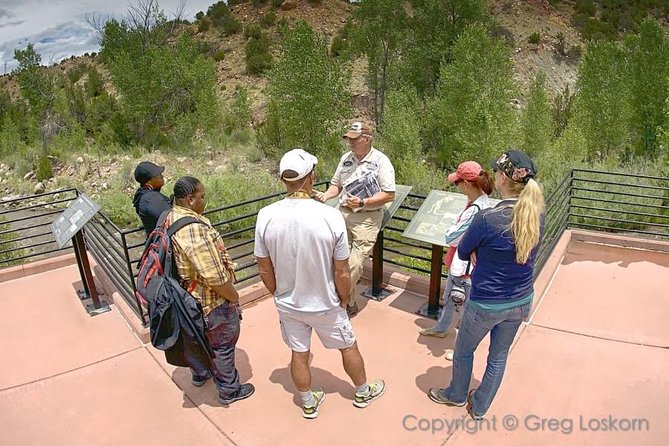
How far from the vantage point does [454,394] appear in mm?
3594

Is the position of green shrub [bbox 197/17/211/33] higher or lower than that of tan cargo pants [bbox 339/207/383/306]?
higher

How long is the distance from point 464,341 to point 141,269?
87.7 inches

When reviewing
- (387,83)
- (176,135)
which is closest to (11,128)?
(176,135)

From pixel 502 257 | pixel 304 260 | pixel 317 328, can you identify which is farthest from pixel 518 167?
pixel 317 328

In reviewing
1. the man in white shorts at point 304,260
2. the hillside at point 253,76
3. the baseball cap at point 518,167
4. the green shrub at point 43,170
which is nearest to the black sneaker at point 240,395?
the man in white shorts at point 304,260

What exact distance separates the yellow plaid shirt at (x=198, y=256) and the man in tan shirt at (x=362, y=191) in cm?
129

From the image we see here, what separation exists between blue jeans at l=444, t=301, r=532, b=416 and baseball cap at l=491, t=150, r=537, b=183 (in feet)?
2.65

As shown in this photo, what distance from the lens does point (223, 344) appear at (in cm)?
354

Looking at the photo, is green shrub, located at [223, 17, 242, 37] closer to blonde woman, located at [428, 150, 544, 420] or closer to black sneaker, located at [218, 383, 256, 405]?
black sneaker, located at [218, 383, 256, 405]

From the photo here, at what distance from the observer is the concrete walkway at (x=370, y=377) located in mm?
3461

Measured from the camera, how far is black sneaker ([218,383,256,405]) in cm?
375

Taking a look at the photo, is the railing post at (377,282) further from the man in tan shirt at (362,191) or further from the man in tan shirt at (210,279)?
the man in tan shirt at (210,279)

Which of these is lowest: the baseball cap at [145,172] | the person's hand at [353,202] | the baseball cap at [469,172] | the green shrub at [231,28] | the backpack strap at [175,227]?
the person's hand at [353,202]

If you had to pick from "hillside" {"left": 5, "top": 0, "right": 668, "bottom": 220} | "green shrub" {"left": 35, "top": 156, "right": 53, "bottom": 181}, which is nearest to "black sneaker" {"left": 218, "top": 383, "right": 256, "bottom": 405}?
"hillside" {"left": 5, "top": 0, "right": 668, "bottom": 220}
